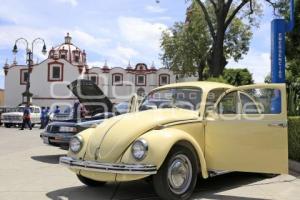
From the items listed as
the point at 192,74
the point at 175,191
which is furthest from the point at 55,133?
the point at 192,74

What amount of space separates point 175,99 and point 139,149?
A: 2.06m

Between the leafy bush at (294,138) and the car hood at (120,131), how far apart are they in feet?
12.5

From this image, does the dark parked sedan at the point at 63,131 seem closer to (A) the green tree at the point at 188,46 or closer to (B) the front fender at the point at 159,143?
(B) the front fender at the point at 159,143

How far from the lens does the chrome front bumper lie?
717 cm

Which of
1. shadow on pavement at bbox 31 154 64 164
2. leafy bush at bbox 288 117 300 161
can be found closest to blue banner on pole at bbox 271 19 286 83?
leafy bush at bbox 288 117 300 161

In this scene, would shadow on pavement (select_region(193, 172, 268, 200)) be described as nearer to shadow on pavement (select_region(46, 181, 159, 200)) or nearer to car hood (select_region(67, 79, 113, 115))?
shadow on pavement (select_region(46, 181, 159, 200))

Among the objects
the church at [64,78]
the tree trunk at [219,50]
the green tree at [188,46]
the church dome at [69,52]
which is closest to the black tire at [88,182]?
the tree trunk at [219,50]

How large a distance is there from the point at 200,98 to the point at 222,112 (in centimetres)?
45

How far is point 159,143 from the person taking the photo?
7.39 metres

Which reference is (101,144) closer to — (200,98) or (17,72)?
(200,98)

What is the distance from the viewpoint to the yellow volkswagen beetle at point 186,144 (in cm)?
740

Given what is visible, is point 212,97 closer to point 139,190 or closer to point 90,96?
point 139,190

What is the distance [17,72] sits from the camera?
68.4m

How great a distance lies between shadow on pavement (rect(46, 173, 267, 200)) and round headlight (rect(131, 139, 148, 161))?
0.85m
